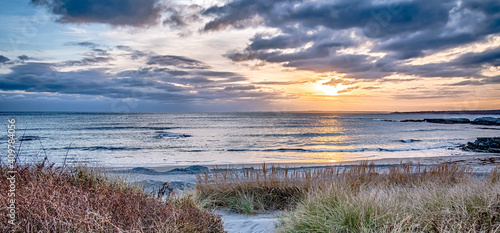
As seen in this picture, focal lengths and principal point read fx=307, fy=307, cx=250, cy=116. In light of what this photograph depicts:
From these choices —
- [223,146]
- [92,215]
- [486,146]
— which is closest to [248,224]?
[92,215]

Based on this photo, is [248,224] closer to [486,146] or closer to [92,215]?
[92,215]

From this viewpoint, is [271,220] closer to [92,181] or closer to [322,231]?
[322,231]

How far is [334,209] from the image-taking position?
4926mm

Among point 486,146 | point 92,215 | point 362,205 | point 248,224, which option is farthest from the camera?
point 486,146

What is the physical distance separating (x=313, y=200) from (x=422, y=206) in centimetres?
177

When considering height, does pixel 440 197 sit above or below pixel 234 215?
above

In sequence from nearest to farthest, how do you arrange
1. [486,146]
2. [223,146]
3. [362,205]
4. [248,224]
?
1. [362,205]
2. [248,224]
3. [486,146]
4. [223,146]

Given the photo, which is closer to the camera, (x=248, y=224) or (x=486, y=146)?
(x=248, y=224)

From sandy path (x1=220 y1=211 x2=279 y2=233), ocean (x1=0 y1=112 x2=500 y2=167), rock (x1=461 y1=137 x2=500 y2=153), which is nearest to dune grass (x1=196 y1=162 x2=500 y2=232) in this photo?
sandy path (x1=220 y1=211 x2=279 y2=233)

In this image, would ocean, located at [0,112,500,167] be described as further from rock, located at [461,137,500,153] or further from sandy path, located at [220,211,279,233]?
sandy path, located at [220,211,279,233]

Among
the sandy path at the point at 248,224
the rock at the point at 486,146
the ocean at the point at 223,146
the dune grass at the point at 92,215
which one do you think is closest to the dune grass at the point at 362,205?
the sandy path at the point at 248,224

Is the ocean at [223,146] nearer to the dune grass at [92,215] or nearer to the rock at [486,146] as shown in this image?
the rock at [486,146]

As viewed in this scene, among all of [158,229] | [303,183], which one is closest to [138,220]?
[158,229]

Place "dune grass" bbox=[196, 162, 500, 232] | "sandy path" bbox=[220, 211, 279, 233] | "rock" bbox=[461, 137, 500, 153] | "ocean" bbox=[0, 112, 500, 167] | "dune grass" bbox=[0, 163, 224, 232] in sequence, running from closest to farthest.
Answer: "dune grass" bbox=[0, 163, 224, 232]
"dune grass" bbox=[196, 162, 500, 232]
"sandy path" bbox=[220, 211, 279, 233]
"ocean" bbox=[0, 112, 500, 167]
"rock" bbox=[461, 137, 500, 153]
